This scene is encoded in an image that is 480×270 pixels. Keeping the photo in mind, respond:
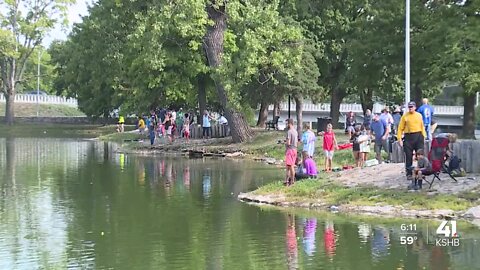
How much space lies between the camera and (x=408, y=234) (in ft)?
46.5

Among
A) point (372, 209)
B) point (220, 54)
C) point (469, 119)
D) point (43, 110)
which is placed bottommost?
point (372, 209)

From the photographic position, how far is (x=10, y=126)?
74.9 metres

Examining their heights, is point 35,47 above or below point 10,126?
above

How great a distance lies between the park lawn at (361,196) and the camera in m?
16.3

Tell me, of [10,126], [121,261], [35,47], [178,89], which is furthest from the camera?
[35,47]

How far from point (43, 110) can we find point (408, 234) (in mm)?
86284

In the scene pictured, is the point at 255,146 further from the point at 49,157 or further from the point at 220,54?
Answer: the point at 49,157

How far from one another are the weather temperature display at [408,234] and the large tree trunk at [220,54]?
24.6 metres

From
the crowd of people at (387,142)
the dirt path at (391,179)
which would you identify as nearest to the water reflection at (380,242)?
the dirt path at (391,179)

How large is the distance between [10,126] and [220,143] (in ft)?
134

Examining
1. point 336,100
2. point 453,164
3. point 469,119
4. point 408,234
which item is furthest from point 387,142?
point 336,100

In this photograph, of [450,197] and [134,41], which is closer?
[450,197]

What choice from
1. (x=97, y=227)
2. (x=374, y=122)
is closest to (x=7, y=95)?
(x=374, y=122)

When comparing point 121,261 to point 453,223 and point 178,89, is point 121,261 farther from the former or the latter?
point 178,89
